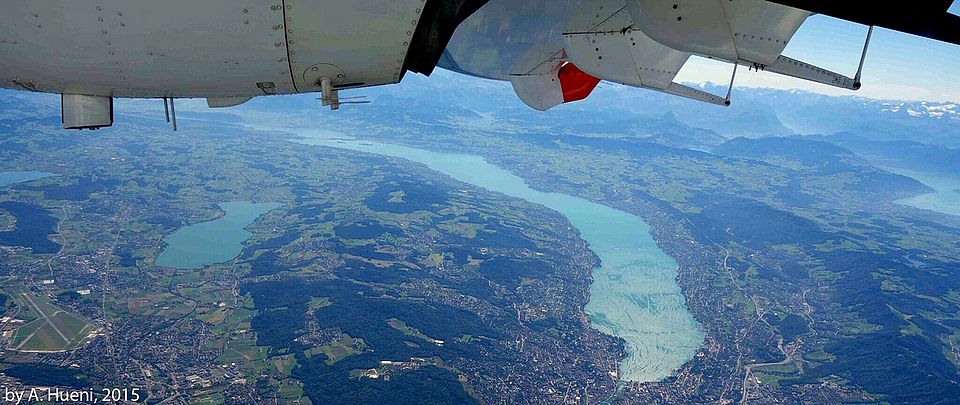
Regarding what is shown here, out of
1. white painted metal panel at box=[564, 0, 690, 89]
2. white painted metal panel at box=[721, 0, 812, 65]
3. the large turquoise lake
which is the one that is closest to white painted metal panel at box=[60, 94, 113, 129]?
white painted metal panel at box=[564, 0, 690, 89]

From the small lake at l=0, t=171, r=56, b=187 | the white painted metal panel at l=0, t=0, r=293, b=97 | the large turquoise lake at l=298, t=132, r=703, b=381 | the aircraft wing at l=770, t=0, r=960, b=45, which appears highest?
the aircraft wing at l=770, t=0, r=960, b=45

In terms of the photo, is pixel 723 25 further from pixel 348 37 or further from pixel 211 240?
pixel 211 240

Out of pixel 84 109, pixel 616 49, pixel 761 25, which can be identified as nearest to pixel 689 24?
pixel 761 25

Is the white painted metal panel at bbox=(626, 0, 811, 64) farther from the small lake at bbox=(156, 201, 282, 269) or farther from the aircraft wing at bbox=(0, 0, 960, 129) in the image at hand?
the small lake at bbox=(156, 201, 282, 269)

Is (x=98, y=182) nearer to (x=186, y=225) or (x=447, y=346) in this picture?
(x=186, y=225)

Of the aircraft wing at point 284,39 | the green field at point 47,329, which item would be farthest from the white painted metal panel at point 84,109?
the green field at point 47,329

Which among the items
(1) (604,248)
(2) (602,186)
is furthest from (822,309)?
(2) (602,186)
